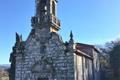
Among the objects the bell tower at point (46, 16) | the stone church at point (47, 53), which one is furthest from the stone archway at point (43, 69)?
the bell tower at point (46, 16)

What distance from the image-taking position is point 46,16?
80.3ft

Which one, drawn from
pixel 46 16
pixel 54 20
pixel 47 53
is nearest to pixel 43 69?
pixel 47 53

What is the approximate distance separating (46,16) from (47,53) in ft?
12.7

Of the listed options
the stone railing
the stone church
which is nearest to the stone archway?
the stone church

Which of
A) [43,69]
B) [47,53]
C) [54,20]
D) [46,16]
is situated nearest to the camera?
[43,69]

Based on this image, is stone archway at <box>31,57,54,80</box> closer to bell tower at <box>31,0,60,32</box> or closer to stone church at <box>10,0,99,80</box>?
stone church at <box>10,0,99,80</box>

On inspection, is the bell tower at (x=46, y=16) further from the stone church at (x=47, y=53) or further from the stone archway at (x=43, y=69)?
the stone archway at (x=43, y=69)

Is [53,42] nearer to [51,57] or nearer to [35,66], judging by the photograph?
[51,57]

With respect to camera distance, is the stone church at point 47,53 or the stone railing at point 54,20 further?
the stone railing at point 54,20

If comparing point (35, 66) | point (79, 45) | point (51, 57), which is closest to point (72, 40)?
point (51, 57)

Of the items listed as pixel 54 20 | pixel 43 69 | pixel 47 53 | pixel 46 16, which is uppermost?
pixel 46 16

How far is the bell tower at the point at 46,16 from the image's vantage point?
24.3 metres

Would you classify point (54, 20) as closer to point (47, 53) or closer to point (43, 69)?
point (47, 53)

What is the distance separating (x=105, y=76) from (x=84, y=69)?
13997 millimetres
